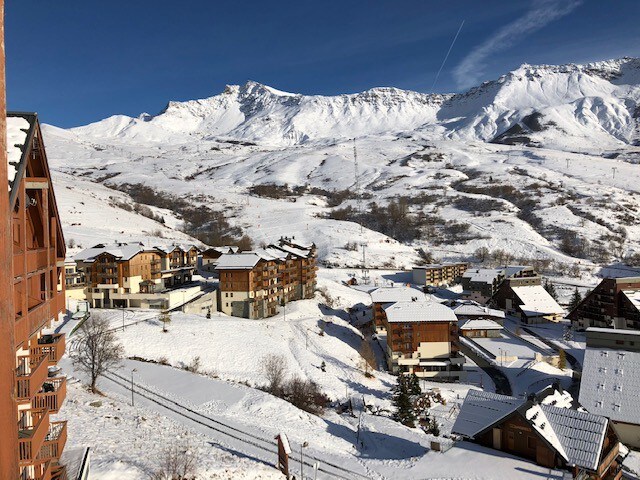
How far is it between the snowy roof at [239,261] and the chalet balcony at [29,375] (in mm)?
45781

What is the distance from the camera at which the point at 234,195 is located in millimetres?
196875

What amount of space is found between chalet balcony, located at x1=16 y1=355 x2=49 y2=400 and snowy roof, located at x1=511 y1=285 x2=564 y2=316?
76.5m

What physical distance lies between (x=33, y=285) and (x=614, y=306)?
74284 mm

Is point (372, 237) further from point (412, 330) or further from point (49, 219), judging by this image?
point (49, 219)

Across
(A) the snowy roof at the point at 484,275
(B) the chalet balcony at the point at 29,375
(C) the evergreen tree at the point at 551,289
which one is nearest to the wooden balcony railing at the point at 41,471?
(B) the chalet balcony at the point at 29,375

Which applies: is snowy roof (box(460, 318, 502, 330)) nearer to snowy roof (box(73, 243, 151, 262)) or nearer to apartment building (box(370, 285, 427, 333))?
apartment building (box(370, 285, 427, 333))

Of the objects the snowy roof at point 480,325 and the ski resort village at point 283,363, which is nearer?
the ski resort village at point 283,363

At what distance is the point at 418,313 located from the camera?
171 feet

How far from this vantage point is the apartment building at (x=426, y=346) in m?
50.3

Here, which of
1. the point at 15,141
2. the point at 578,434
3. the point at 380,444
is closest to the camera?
the point at 15,141

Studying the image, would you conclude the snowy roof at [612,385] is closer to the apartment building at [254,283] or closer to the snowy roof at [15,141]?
the apartment building at [254,283]

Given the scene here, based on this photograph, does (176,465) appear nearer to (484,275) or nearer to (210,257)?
(210,257)

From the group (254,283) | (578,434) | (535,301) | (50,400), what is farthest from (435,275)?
(50,400)

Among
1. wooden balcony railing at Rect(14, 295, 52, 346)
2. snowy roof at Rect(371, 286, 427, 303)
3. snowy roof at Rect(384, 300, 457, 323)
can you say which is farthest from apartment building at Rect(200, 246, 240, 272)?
wooden balcony railing at Rect(14, 295, 52, 346)
